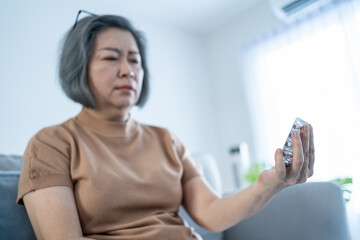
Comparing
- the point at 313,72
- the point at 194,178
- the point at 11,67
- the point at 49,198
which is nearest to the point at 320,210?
the point at 194,178

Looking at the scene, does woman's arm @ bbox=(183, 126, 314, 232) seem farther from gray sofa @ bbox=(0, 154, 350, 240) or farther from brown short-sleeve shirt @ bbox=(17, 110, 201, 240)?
gray sofa @ bbox=(0, 154, 350, 240)

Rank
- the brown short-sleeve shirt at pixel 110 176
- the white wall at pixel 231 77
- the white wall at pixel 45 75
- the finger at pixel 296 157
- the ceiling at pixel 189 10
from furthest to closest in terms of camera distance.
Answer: the white wall at pixel 231 77
the ceiling at pixel 189 10
the white wall at pixel 45 75
the brown short-sleeve shirt at pixel 110 176
the finger at pixel 296 157

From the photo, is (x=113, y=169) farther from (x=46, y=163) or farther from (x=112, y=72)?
(x=112, y=72)

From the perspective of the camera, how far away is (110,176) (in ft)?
2.48

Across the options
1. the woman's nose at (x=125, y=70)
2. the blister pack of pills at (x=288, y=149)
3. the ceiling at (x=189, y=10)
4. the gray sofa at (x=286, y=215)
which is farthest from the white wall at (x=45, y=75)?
the blister pack of pills at (x=288, y=149)

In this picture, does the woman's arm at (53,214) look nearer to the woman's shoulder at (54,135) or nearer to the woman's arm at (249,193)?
the woman's shoulder at (54,135)

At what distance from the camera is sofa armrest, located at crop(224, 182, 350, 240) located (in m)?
0.86

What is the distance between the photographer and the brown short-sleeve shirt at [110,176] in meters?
0.71

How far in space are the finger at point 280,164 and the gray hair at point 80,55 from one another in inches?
23.0

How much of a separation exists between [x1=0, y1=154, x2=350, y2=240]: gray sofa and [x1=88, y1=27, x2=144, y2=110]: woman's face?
0.35 meters

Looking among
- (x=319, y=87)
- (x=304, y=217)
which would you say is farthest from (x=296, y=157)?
(x=319, y=87)

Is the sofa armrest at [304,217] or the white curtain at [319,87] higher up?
the white curtain at [319,87]

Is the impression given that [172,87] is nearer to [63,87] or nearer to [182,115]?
[182,115]

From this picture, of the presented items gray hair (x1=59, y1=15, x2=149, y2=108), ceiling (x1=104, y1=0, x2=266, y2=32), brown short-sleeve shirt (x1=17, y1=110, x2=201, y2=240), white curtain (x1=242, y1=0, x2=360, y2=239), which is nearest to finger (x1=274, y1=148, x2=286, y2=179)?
brown short-sleeve shirt (x1=17, y1=110, x2=201, y2=240)
